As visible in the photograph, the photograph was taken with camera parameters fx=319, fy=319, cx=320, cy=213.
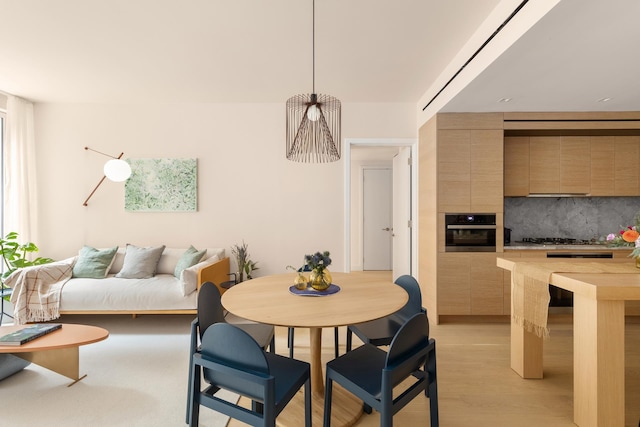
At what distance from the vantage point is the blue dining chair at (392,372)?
1.30m

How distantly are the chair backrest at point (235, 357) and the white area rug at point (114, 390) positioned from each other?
30.7 inches

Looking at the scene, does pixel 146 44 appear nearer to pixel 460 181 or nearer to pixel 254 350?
pixel 254 350

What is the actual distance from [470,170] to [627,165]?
182 cm

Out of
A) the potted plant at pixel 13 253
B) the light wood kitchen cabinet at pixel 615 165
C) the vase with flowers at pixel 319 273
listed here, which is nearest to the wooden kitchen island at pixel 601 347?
the vase with flowers at pixel 319 273

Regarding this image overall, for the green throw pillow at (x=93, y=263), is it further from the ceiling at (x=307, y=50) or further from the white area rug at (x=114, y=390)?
the ceiling at (x=307, y=50)

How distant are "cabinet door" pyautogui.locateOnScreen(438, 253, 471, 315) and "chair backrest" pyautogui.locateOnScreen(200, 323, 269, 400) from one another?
261 centimetres

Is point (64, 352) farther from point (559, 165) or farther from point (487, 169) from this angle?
point (559, 165)

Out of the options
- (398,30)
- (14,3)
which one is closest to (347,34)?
(398,30)

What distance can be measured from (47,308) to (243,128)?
9.25ft

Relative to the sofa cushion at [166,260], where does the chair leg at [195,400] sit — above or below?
below

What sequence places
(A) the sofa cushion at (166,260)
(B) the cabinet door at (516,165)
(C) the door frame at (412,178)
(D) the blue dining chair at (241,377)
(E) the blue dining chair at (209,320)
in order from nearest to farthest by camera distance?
1. (D) the blue dining chair at (241,377)
2. (E) the blue dining chair at (209,320)
3. (B) the cabinet door at (516,165)
4. (A) the sofa cushion at (166,260)
5. (C) the door frame at (412,178)

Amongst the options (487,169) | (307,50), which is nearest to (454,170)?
(487,169)

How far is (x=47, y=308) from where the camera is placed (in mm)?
3127

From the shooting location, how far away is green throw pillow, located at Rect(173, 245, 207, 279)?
3631 millimetres
